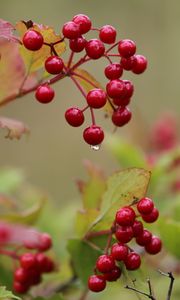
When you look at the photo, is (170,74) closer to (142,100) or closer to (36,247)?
(142,100)

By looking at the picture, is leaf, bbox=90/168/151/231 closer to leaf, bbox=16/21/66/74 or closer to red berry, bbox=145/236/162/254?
red berry, bbox=145/236/162/254

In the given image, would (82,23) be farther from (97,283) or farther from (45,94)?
(97,283)

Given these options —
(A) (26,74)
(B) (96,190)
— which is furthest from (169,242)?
(A) (26,74)

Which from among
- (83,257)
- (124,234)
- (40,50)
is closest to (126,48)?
(40,50)

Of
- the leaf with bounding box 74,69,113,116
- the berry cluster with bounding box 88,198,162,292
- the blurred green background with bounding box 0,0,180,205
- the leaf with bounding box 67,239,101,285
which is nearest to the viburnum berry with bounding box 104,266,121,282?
the berry cluster with bounding box 88,198,162,292

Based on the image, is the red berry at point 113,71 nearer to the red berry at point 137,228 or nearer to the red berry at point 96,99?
the red berry at point 96,99
